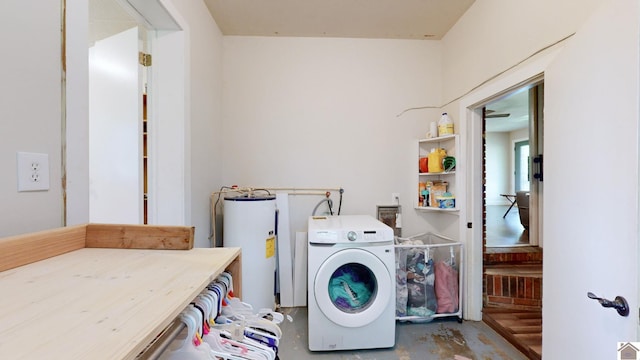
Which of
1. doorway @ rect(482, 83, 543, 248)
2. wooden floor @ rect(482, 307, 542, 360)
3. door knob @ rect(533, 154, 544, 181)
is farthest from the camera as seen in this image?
doorway @ rect(482, 83, 543, 248)

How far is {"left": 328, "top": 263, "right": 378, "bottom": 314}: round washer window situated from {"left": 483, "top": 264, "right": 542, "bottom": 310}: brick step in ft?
3.55

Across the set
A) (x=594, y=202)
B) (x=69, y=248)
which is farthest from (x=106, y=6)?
(x=594, y=202)

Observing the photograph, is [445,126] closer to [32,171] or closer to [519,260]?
[519,260]

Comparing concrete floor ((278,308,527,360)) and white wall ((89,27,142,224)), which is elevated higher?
white wall ((89,27,142,224))

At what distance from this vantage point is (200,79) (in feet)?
6.50

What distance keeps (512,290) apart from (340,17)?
9.06ft

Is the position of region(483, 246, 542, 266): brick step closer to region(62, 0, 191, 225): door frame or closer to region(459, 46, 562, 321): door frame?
region(459, 46, 562, 321): door frame

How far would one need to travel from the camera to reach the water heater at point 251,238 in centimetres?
202

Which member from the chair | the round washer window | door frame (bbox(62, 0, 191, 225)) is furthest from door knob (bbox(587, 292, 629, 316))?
the chair

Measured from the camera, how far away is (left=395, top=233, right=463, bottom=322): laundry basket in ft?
6.92

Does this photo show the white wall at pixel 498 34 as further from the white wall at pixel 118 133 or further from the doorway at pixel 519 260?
the white wall at pixel 118 133

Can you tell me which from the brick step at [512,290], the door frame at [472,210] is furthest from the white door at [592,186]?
the brick step at [512,290]

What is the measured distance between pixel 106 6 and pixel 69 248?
1637 mm

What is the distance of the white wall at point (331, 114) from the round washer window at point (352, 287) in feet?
2.36
